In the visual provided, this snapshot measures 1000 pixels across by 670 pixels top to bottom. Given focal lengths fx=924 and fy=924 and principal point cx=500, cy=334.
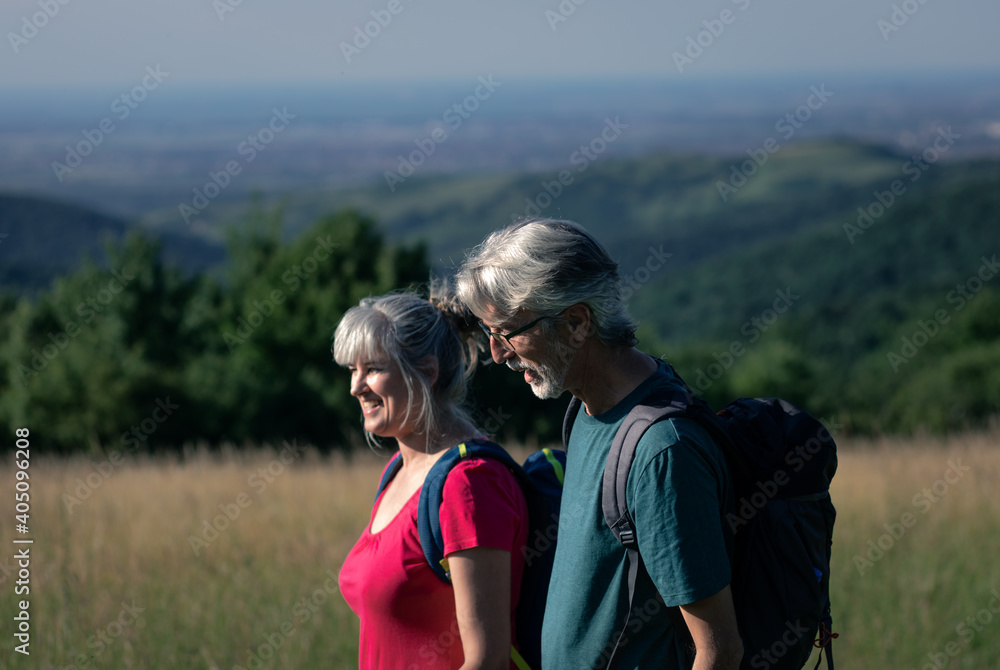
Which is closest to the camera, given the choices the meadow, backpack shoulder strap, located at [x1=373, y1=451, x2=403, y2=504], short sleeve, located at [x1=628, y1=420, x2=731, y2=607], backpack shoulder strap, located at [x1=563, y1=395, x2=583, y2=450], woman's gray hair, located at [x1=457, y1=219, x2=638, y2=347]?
short sleeve, located at [x1=628, y1=420, x2=731, y2=607]

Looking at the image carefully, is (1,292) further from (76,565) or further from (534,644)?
(534,644)

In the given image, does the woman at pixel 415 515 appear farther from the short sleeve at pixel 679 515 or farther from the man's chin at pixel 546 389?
the short sleeve at pixel 679 515

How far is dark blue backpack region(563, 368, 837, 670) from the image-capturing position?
194cm

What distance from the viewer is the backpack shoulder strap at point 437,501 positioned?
2357mm

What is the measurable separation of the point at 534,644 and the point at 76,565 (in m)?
4.19

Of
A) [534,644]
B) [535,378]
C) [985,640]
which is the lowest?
[985,640]

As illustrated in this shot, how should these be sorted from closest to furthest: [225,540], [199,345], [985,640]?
[985,640] → [225,540] → [199,345]

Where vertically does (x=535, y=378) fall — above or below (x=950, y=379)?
above

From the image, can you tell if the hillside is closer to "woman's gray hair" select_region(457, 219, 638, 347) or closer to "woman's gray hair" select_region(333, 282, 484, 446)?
"woman's gray hair" select_region(333, 282, 484, 446)

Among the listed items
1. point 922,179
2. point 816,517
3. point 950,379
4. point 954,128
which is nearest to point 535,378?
point 816,517

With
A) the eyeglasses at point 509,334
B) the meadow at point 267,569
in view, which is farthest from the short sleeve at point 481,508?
the meadow at point 267,569

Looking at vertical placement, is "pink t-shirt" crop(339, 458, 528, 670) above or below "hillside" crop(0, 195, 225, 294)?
below

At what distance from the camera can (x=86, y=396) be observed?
20.3 m

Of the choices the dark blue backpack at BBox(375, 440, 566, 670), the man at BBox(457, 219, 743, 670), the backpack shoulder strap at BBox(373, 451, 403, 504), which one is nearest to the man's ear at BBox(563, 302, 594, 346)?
the man at BBox(457, 219, 743, 670)
